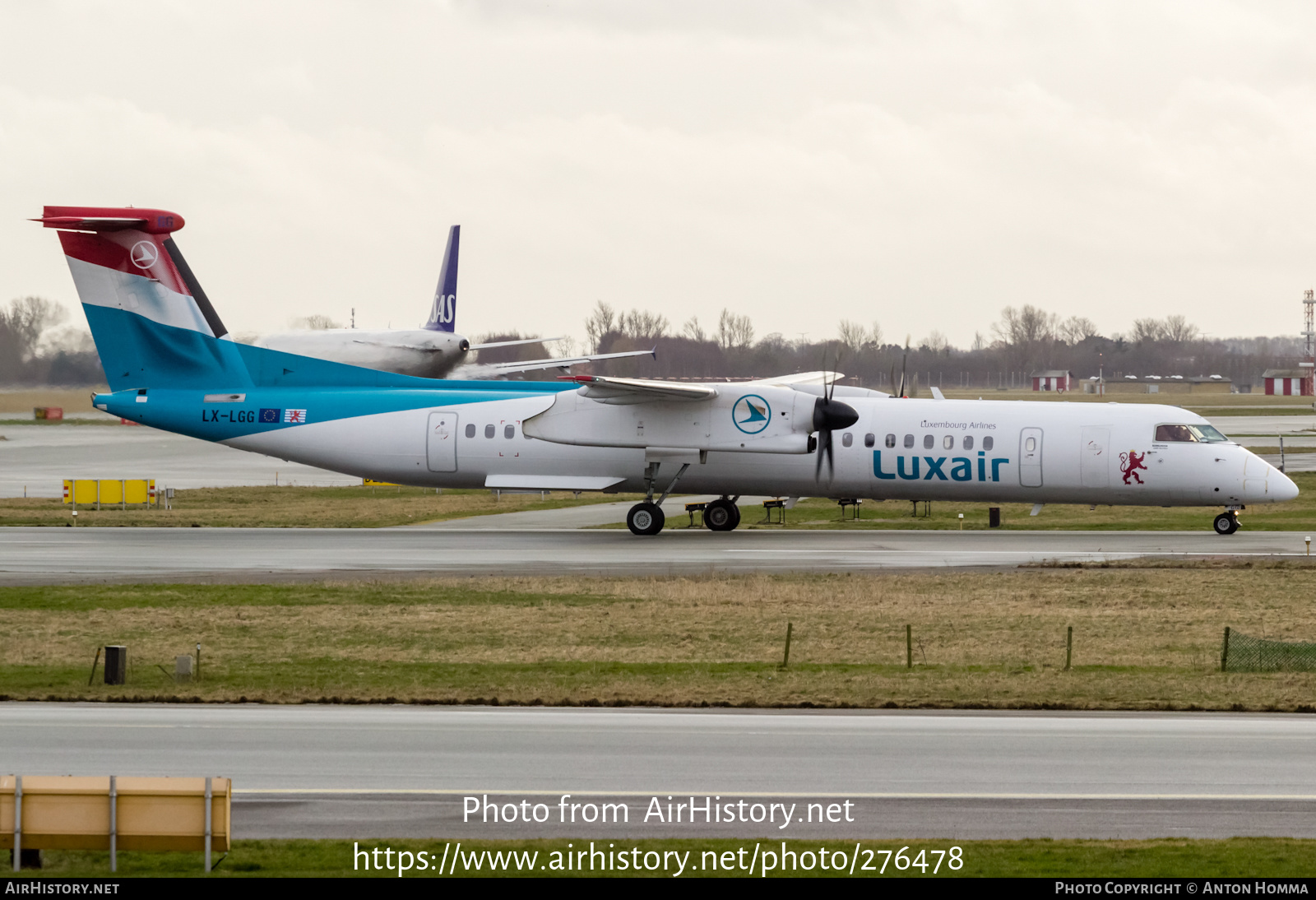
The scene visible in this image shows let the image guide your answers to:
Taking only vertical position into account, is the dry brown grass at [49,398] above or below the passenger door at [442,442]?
above

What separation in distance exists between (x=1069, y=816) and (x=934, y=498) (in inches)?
949

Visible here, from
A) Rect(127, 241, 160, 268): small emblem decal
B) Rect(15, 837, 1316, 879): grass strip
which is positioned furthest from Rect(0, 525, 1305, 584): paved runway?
Rect(15, 837, 1316, 879): grass strip

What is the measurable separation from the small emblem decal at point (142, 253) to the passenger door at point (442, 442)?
8.35m

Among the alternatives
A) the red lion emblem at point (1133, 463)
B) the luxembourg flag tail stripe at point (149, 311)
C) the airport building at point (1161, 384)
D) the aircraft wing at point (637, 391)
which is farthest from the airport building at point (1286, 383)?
the luxembourg flag tail stripe at point (149, 311)

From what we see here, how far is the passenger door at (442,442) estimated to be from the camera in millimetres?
35719

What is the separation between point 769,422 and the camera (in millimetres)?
34250

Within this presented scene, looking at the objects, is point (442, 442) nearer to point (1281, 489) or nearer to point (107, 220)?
point (107, 220)

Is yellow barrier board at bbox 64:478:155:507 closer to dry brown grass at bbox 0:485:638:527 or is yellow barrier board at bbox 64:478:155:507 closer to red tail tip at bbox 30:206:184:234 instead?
dry brown grass at bbox 0:485:638:527

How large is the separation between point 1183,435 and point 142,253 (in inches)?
1060

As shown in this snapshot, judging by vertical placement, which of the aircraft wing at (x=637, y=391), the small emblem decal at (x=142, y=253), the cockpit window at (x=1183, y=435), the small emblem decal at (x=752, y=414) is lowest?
the cockpit window at (x=1183, y=435)

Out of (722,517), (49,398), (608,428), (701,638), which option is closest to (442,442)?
(608,428)

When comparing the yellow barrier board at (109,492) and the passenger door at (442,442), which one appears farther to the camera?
the yellow barrier board at (109,492)

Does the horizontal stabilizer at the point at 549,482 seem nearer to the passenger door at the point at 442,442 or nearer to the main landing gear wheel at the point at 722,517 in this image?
the passenger door at the point at 442,442

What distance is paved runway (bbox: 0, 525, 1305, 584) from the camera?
94.9ft
